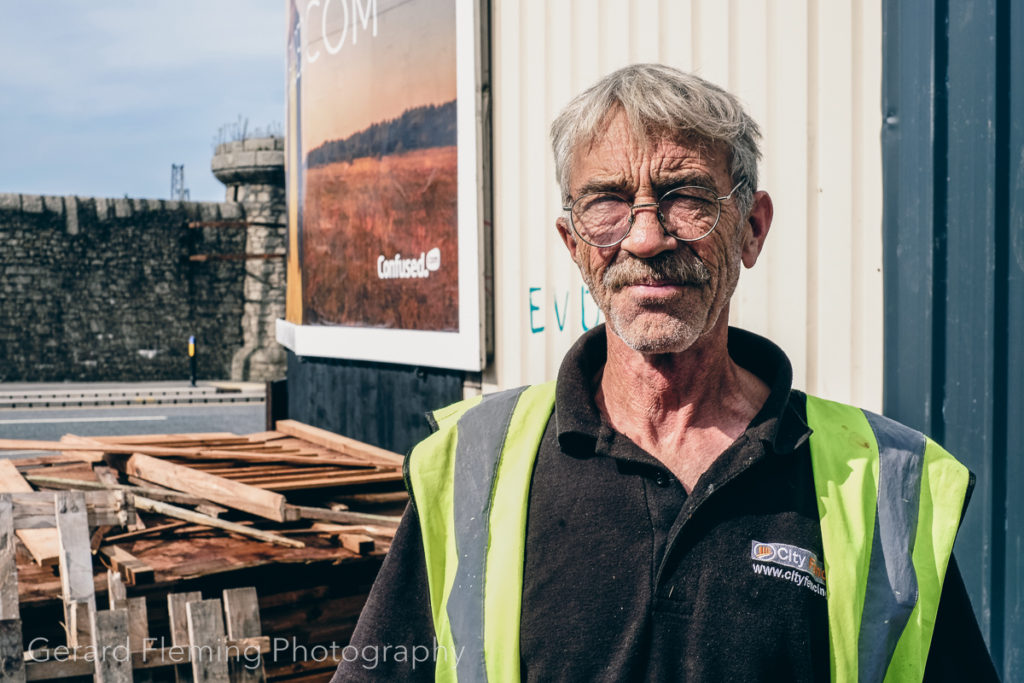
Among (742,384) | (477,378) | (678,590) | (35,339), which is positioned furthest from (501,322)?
(35,339)

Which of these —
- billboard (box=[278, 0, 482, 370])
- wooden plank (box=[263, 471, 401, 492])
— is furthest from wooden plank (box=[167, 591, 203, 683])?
billboard (box=[278, 0, 482, 370])

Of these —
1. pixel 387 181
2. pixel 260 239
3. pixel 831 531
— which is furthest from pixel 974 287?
pixel 260 239

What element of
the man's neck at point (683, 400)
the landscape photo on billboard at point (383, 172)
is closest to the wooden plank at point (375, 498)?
the landscape photo on billboard at point (383, 172)

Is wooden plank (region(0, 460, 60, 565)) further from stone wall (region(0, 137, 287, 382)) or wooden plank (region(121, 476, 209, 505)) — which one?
stone wall (region(0, 137, 287, 382))

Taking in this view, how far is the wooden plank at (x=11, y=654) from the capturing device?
3.35 meters

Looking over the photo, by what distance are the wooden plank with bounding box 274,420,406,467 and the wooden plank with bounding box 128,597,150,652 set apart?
1853 mm

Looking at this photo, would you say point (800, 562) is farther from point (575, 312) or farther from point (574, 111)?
point (575, 312)

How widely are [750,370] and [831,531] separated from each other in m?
0.46

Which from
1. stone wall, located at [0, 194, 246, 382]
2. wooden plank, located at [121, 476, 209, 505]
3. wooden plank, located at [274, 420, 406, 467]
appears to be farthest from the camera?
stone wall, located at [0, 194, 246, 382]

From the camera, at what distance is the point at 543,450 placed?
1.82m

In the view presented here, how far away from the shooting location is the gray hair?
1752mm

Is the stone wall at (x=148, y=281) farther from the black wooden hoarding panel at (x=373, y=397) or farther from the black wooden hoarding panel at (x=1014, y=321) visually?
the black wooden hoarding panel at (x=1014, y=321)

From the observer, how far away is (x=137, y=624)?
11.9 ft

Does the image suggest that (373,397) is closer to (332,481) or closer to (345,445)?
(345,445)
